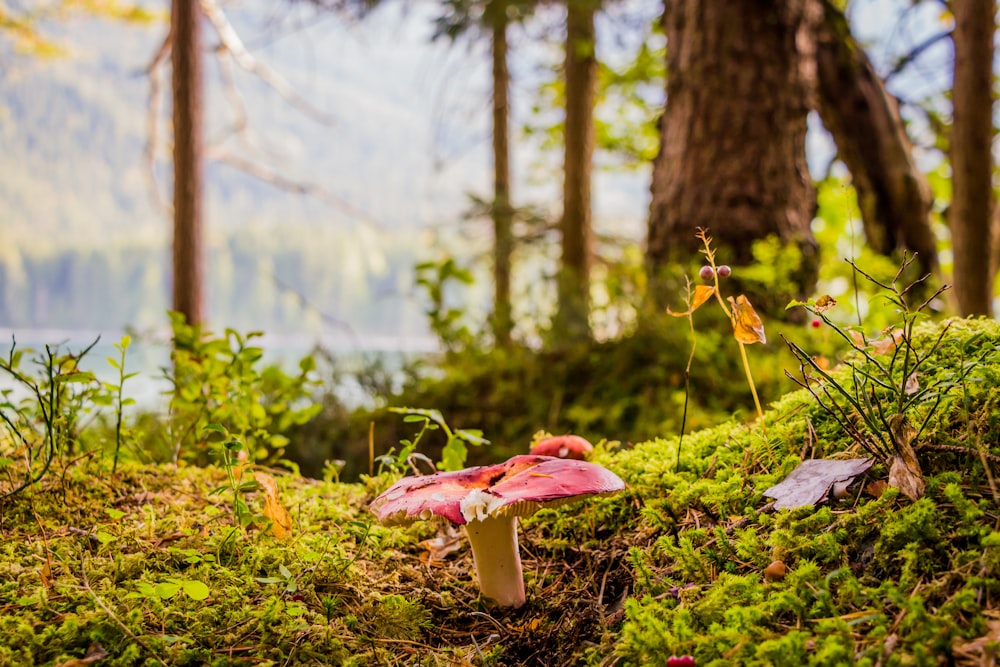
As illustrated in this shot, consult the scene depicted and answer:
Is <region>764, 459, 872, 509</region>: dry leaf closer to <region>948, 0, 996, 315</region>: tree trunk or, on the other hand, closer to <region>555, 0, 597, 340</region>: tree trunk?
<region>948, 0, 996, 315</region>: tree trunk

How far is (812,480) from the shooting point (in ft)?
4.94

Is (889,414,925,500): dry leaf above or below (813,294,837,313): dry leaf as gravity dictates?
below

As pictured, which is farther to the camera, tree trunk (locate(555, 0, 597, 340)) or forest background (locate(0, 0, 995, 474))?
tree trunk (locate(555, 0, 597, 340))

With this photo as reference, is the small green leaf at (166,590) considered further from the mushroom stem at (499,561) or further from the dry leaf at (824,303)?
the dry leaf at (824,303)

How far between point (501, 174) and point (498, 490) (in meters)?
9.30

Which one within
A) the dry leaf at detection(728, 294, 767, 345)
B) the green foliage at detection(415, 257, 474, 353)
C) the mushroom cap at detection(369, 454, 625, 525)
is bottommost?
the mushroom cap at detection(369, 454, 625, 525)

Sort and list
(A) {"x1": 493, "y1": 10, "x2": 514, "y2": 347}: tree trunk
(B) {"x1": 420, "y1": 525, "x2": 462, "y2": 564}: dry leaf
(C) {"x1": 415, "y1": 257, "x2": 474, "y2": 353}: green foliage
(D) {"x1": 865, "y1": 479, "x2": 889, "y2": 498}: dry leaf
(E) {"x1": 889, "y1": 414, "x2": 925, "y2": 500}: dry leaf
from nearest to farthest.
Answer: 1. (E) {"x1": 889, "y1": 414, "x2": 925, "y2": 500}: dry leaf
2. (D) {"x1": 865, "y1": 479, "x2": 889, "y2": 498}: dry leaf
3. (B) {"x1": 420, "y1": 525, "x2": 462, "y2": 564}: dry leaf
4. (C) {"x1": 415, "y1": 257, "x2": 474, "y2": 353}: green foliage
5. (A) {"x1": 493, "y1": 10, "x2": 514, "y2": 347}: tree trunk

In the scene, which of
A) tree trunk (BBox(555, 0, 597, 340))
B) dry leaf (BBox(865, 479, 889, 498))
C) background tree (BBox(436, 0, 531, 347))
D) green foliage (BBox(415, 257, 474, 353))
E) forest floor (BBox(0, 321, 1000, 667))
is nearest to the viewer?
forest floor (BBox(0, 321, 1000, 667))

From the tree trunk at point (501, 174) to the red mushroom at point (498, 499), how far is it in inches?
236

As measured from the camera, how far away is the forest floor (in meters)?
1.14

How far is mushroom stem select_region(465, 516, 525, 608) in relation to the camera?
1.54 metres

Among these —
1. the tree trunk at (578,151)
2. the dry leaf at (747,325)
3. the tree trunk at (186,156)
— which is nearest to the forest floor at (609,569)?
the dry leaf at (747,325)

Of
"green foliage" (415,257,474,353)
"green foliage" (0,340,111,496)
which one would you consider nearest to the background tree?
"green foliage" (415,257,474,353)

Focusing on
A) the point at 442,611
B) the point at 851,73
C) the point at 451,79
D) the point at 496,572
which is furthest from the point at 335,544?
the point at 451,79
